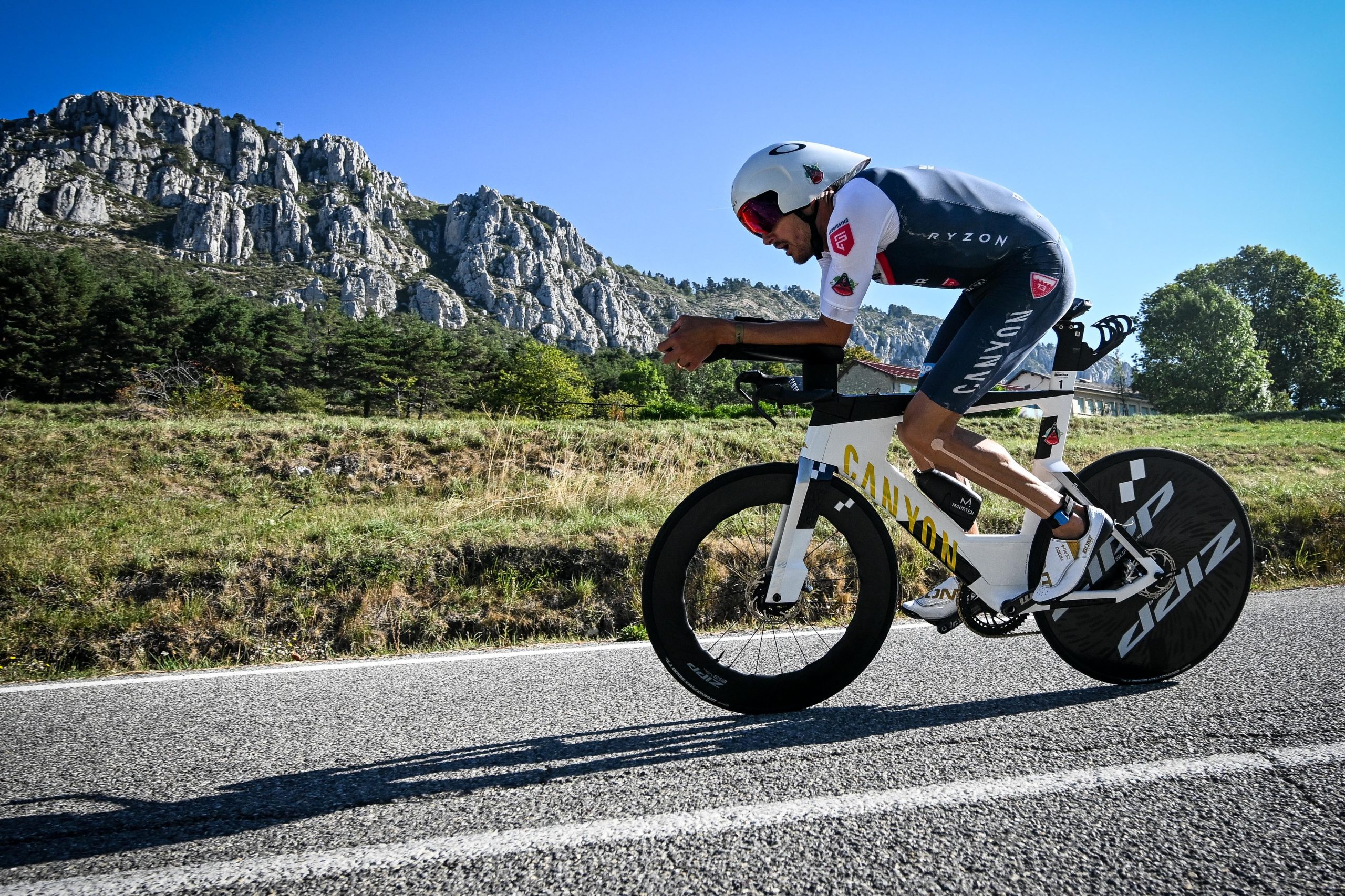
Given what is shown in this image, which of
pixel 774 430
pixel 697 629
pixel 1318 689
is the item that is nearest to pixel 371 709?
pixel 697 629

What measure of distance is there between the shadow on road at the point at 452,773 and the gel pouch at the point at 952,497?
0.70 metres

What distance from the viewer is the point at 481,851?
1.47m

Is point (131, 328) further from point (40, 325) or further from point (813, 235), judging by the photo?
point (813, 235)

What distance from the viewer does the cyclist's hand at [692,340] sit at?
2285 millimetres

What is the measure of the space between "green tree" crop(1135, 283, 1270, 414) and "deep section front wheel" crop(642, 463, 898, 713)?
195 ft

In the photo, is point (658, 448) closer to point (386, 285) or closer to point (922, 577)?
point (922, 577)

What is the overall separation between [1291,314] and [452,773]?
75.7 metres

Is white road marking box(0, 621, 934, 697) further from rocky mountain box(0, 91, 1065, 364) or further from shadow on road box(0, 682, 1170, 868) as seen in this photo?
rocky mountain box(0, 91, 1065, 364)

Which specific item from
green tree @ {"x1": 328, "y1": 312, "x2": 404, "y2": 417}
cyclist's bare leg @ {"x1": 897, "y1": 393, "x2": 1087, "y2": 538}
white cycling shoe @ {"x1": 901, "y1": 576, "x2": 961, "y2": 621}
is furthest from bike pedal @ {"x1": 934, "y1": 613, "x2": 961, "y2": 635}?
green tree @ {"x1": 328, "y1": 312, "x2": 404, "y2": 417}

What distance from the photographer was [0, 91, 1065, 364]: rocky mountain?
454 feet

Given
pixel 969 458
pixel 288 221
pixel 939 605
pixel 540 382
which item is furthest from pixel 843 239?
pixel 288 221

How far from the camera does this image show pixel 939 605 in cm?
261

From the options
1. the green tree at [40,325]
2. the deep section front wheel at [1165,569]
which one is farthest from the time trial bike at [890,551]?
the green tree at [40,325]

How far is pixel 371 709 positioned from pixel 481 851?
4.56 feet
